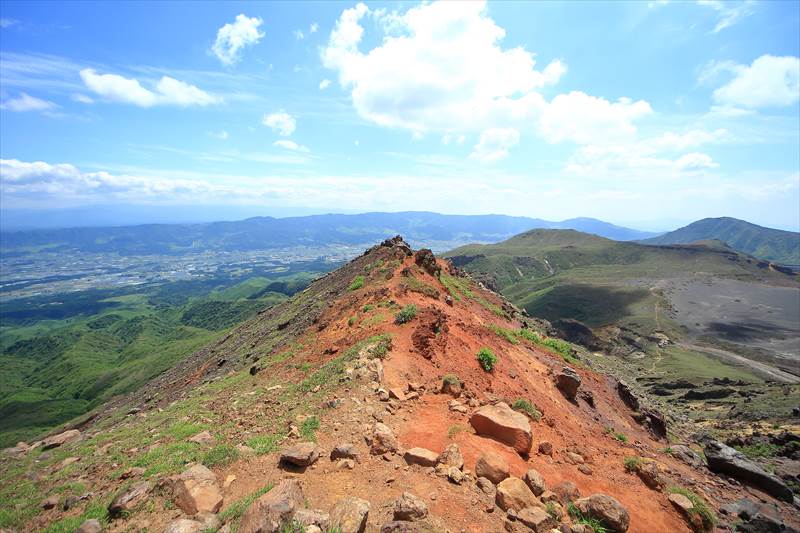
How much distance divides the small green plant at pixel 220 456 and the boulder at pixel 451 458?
585cm

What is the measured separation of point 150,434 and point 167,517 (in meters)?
7.80

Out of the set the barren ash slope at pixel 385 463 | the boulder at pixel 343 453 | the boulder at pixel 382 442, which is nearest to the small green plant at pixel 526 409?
the barren ash slope at pixel 385 463

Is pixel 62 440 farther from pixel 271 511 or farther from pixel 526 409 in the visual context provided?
pixel 526 409

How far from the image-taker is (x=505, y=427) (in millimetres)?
12594

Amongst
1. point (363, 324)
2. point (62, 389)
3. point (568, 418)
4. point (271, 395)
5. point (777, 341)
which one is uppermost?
point (363, 324)

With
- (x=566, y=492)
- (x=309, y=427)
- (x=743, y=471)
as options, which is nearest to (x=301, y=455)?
(x=309, y=427)

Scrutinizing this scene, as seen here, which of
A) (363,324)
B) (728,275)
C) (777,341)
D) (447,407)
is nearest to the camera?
(447,407)

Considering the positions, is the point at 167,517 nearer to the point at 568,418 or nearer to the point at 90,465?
the point at 90,465

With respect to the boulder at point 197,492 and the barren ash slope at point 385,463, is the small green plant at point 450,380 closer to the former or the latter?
the barren ash slope at point 385,463

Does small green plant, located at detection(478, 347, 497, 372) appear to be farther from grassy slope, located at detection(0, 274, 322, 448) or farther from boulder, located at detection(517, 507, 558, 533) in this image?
grassy slope, located at detection(0, 274, 322, 448)

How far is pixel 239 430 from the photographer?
44.0 feet

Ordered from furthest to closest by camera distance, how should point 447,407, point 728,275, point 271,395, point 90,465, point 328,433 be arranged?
point 728,275
point 271,395
point 447,407
point 90,465
point 328,433

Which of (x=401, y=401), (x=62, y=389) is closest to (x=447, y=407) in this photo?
(x=401, y=401)

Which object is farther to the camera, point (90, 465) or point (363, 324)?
point (363, 324)
